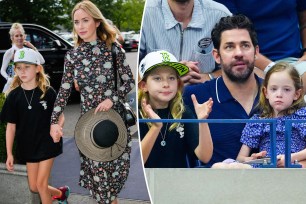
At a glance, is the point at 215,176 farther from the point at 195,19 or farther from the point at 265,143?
the point at 195,19

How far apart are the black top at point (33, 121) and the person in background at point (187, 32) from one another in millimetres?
1573

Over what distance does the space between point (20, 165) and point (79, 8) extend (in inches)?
62.8

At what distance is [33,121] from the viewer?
12.8 ft

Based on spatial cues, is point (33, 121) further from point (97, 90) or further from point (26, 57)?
point (97, 90)

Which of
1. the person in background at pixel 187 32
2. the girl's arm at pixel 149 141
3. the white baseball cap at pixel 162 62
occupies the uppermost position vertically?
the person in background at pixel 187 32

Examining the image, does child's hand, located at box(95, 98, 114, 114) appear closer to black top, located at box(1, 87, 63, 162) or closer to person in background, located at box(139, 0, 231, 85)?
black top, located at box(1, 87, 63, 162)

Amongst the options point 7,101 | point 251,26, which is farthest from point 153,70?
point 7,101

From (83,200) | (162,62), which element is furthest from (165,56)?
(83,200)

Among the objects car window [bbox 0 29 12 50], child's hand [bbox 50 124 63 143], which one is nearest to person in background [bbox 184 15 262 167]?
child's hand [bbox 50 124 63 143]

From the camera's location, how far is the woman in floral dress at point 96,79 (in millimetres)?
3537

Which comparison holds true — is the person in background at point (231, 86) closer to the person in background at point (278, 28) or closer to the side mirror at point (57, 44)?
the person in background at point (278, 28)

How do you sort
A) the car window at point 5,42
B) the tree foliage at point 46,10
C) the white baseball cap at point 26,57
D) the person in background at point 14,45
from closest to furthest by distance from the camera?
the white baseball cap at point 26,57 < the person in background at point 14,45 < the car window at point 5,42 < the tree foliage at point 46,10

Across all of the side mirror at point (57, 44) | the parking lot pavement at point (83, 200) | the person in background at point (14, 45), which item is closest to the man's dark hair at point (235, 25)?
the parking lot pavement at point (83, 200)

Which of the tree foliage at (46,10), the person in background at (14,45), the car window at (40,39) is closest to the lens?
the person in background at (14,45)
